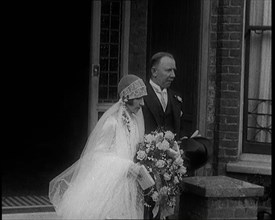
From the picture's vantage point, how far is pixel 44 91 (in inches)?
505

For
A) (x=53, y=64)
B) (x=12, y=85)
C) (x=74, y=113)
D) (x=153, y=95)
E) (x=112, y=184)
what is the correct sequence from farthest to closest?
1. (x=12, y=85)
2. (x=53, y=64)
3. (x=74, y=113)
4. (x=153, y=95)
5. (x=112, y=184)

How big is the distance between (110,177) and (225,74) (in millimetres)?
3083

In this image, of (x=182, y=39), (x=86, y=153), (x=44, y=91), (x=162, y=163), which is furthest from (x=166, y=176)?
(x=44, y=91)

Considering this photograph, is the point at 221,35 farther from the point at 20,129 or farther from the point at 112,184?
the point at 20,129

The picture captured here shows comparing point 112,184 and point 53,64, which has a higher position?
point 53,64

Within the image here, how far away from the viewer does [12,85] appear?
43.3ft

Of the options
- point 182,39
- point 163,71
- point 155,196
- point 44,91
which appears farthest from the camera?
point 44,91

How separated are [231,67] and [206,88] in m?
0.39

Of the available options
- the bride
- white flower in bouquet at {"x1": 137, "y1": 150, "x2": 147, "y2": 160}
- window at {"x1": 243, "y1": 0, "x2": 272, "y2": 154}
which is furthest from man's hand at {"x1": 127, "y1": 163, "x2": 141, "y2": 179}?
window at {"x1": 243, "y1": 0, "x2": 272, "y2": 154}

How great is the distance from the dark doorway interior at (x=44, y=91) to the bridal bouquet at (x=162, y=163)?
3.29 metres

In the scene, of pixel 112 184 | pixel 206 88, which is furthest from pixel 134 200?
pixel 206 88

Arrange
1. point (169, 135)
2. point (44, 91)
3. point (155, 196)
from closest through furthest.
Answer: point (155, 196)
point (169, 135)
point (44, 91)

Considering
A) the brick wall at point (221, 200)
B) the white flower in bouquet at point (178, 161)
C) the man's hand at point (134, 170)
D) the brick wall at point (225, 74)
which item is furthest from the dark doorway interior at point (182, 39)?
the man's hand at point (134, 170)

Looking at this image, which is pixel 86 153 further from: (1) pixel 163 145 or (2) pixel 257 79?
(2) pixel 257 79
